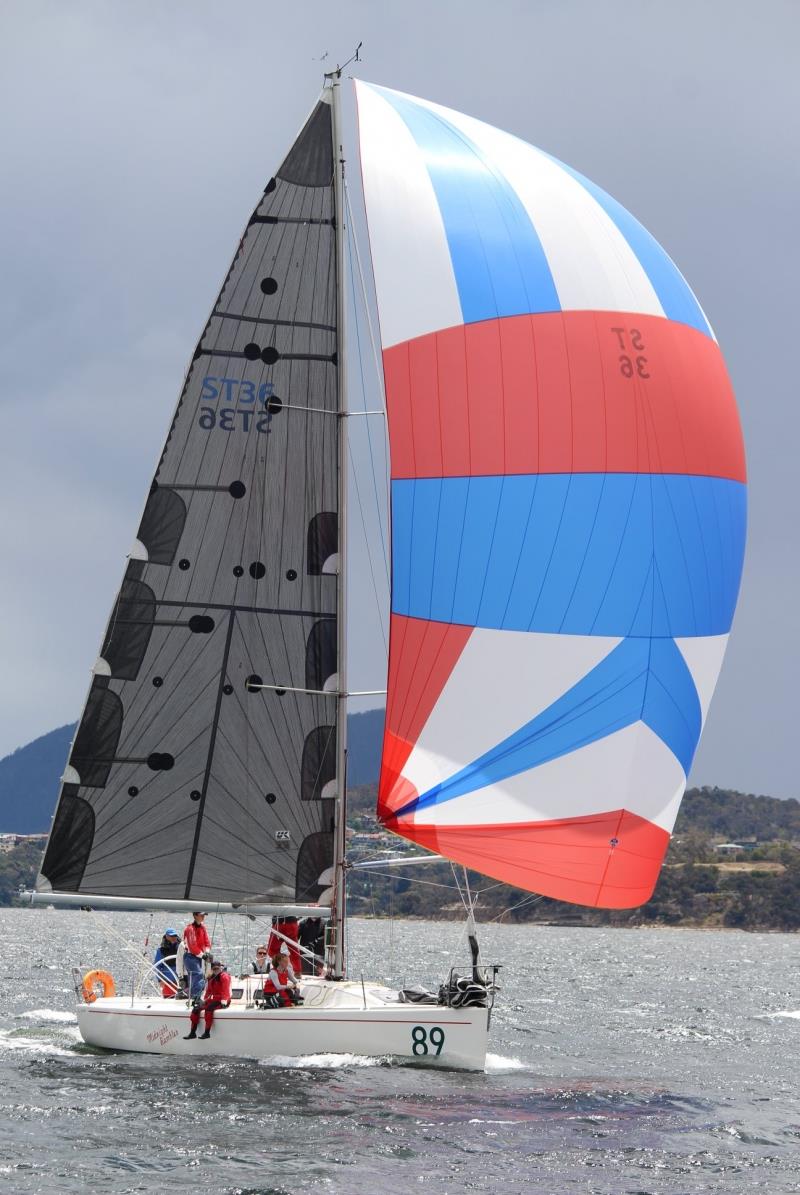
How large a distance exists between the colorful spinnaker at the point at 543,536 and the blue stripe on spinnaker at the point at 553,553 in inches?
0.9

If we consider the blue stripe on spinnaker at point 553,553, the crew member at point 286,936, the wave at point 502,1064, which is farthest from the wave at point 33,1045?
the blue stripe on spinnaker at point 553,553

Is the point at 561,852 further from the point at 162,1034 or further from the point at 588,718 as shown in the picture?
the point at 162,1034

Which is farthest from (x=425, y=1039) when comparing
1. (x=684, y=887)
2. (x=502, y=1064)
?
(x=684, y=887)

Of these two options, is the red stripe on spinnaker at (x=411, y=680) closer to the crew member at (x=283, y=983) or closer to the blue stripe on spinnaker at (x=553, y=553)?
the blue stripe on spinnaker at (x=553, y=553)

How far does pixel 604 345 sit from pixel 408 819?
17.8ft

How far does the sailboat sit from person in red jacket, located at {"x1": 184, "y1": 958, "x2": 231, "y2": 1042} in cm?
18

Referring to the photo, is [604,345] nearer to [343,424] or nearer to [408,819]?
[343,424]

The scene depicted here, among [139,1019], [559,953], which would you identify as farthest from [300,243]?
[559,953]

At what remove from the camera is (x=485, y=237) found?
1638 centimetres

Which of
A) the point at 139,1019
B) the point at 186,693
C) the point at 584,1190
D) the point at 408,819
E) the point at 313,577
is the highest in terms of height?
the point at 313,577

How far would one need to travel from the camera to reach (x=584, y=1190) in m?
10.9

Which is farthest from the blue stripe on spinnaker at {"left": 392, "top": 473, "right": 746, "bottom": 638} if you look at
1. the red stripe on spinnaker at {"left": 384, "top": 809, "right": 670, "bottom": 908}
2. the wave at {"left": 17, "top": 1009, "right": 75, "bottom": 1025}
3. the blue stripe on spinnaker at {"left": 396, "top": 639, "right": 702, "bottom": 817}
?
the wave at {"left": 17, "top": 1009, "right": 75, "bottom": 1025}

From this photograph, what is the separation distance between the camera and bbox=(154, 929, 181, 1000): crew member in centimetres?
1670

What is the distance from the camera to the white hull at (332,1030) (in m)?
14.8
